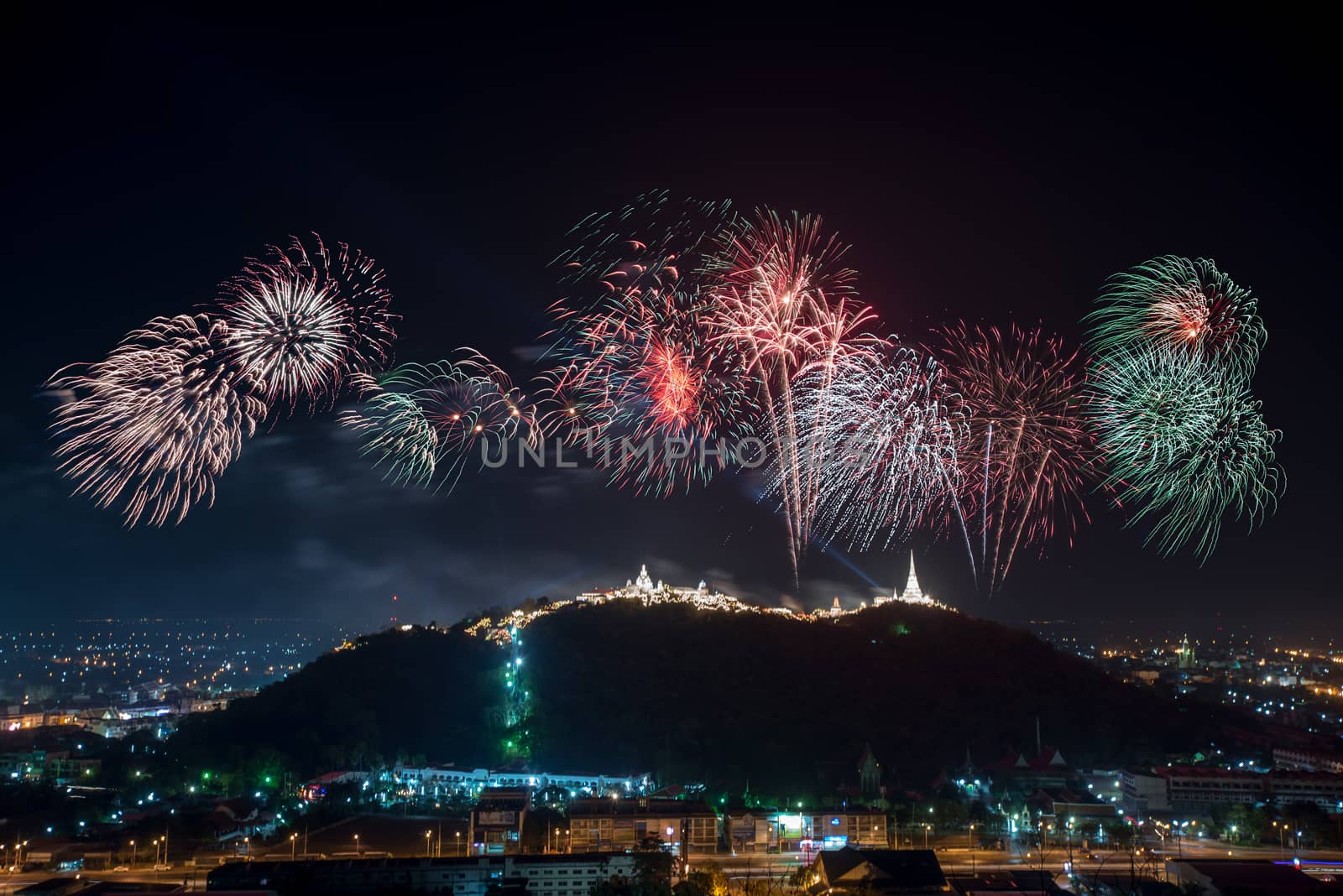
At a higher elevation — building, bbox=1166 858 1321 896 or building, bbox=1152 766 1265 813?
building, bbox=1152 766 1265 813

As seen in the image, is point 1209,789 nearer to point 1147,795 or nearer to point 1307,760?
point 1147,795

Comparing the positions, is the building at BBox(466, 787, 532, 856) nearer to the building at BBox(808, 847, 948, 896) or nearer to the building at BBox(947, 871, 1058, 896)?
the building at BBox(808, 847, 948, 896)

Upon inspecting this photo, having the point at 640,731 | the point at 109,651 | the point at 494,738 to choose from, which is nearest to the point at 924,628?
the point at 640,731

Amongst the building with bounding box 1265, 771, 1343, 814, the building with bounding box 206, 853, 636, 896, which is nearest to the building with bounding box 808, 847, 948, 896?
the building with bounding box 206, 853, 636, 896

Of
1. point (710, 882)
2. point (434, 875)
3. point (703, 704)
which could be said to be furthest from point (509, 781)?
point (710, 882)

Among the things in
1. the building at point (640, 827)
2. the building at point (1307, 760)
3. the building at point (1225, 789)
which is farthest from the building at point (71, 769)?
the building at point (1307, 760)

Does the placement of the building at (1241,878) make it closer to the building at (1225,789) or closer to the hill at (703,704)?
the building at (1225,789)

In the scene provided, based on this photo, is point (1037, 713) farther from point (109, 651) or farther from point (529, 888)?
point (109, 651)
